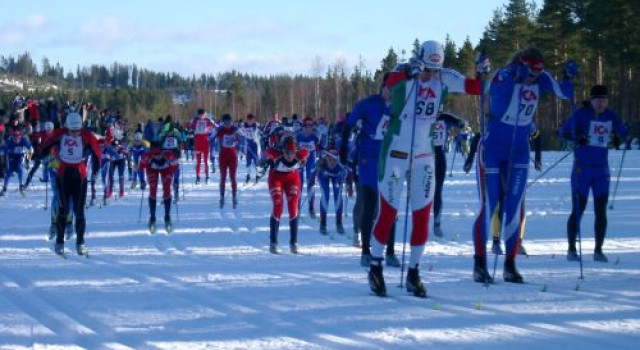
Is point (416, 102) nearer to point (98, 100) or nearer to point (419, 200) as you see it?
point (419, 200)

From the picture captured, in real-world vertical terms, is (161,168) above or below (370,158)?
below

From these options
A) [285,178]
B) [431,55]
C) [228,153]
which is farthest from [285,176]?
[228,153]

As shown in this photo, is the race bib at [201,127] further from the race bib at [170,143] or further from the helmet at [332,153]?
the helmet at [332,153]

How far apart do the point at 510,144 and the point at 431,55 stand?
157cm

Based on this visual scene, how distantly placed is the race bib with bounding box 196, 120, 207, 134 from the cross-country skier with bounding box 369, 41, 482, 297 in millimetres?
18579

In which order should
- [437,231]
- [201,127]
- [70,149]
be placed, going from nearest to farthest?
[70,149] → [437,231] → [201,127]

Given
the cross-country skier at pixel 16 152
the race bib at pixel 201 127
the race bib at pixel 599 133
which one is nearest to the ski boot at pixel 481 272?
the race bib at pixel 599 133

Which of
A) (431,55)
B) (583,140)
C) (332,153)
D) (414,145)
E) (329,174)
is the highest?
(431,55)

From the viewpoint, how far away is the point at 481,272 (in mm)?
7895

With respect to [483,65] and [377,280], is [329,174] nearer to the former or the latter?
[483,65]

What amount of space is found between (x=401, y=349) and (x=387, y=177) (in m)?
2.23

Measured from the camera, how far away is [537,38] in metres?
56.9

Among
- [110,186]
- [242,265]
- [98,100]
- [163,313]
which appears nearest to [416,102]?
[163,313]

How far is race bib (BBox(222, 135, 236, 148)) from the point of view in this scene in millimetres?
19547
